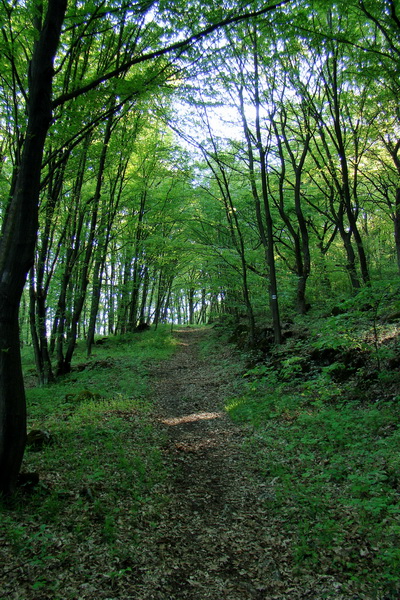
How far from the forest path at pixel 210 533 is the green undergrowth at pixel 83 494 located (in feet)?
0.84

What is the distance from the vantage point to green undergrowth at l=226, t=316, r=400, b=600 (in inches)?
140

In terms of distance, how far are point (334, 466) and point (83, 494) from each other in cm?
362

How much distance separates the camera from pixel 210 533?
4.37 meters

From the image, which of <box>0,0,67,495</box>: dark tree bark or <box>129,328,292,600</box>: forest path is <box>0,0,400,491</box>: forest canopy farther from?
<box>129,328,292,600</box>: forest path

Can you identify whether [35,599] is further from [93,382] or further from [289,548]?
[93,382]

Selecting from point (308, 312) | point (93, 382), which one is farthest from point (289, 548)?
point (308, 312)

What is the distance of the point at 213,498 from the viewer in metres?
5.14

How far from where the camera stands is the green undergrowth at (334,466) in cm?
356

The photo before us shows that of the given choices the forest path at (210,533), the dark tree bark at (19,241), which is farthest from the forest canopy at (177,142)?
the forest path at (210,533)

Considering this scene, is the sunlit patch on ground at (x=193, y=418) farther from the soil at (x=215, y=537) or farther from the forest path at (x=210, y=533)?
the soil at (x=215, y=537)

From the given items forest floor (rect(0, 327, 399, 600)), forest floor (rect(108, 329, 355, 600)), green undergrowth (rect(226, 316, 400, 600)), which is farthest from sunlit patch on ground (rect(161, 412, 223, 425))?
forest floor (rect(108, 329, 355, 600))

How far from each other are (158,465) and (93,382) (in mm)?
6931

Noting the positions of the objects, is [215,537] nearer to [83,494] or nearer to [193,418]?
[83,494]

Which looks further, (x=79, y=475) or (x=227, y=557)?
(x=79, y=475)
